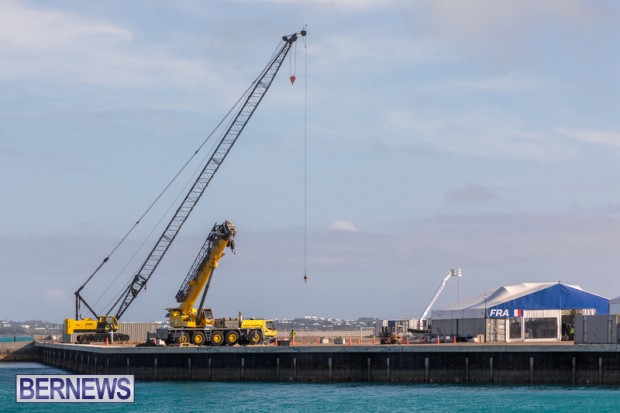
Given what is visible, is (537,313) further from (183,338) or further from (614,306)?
(183,338)

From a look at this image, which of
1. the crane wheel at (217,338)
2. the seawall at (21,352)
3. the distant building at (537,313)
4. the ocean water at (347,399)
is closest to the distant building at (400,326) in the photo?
the distant building at (537,313)

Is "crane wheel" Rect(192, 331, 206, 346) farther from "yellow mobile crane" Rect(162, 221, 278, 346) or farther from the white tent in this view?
the white tent

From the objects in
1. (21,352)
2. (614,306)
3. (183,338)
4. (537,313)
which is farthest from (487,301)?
(21,352)

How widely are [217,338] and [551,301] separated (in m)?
30.5

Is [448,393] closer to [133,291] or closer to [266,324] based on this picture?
[266,324]

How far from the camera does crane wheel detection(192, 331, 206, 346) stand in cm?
10875

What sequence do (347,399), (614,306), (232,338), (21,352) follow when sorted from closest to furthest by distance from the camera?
(347,399) < (614,306) < (232,338) < (21,352)

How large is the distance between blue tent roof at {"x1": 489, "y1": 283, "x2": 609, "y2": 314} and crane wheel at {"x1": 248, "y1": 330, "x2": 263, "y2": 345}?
2131 cm

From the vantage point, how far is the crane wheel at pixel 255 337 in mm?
108312

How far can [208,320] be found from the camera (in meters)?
111

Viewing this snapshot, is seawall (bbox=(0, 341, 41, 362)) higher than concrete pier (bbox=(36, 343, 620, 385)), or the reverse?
concrete pier (bbox=(36, 343, 620, 385))

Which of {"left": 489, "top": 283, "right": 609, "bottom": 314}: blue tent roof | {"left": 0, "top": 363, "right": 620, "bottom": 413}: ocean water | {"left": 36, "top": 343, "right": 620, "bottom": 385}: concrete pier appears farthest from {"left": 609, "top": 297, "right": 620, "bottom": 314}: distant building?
{"left": 0, "top": 363, "right": 620, "bottom": 413}: ocean water

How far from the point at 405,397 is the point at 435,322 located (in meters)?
32.8

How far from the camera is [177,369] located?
100250 mm
